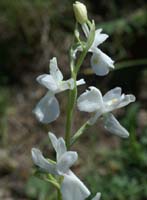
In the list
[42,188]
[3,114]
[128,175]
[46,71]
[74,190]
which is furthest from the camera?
[46,71]

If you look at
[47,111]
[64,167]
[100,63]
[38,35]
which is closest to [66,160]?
[64,167]

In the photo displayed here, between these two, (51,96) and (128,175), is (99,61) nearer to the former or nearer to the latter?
(51,96)

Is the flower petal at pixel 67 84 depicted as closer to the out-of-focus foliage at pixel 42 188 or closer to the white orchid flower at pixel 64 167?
the white orchid flower at pixel 64 167

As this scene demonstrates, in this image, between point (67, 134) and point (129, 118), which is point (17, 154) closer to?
point (129, 118)

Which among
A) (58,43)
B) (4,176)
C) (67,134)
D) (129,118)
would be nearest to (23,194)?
(4,176)

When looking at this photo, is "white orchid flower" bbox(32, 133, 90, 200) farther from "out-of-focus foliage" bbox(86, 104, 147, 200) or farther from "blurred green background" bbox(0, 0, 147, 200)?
"blurred green background" bbox(0, 0, 147, 200)

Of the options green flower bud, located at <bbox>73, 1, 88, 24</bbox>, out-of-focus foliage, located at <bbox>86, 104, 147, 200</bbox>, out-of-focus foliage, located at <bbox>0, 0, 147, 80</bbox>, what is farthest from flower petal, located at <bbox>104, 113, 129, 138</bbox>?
out-of-focus foliage, located at <bbox>0, 0, 147, 80</bbox>

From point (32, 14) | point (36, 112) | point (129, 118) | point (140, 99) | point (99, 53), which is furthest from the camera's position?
point (32, 14)
